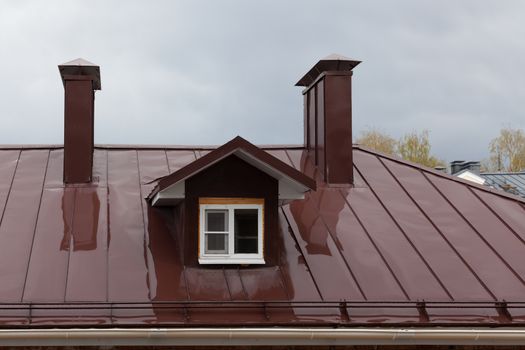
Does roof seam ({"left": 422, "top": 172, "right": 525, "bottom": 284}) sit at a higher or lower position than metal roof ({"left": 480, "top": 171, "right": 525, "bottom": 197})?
lower

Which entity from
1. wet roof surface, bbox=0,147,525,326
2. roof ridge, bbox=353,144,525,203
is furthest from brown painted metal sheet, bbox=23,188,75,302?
roof ridge, bbox=353,144,525,203

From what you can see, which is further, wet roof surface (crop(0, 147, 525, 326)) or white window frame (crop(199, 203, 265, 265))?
white window frame (crop(199, 203, 265, 265))

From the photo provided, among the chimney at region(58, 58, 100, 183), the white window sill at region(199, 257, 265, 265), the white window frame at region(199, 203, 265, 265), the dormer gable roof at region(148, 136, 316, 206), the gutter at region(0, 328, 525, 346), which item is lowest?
→ the gutter at region(0, 328, 525, 346)

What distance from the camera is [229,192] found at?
11070 mm

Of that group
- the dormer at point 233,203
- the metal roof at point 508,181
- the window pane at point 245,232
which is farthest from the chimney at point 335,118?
the metal roof at point 508,181

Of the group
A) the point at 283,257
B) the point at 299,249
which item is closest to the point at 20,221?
the point at 283,257

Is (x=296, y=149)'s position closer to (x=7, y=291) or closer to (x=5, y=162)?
(x=5, y=162)

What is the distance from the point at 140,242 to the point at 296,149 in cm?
469

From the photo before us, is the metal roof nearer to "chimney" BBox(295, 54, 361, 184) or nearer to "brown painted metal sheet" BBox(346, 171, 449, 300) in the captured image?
"chimney" BBox(295, 54, 361, 184)

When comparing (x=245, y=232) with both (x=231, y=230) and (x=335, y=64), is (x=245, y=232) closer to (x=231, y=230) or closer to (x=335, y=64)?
(x=231, y=230)

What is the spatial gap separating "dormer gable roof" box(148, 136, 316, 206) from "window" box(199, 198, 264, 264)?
41 centimetres

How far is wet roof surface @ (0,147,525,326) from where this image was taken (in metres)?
9.95

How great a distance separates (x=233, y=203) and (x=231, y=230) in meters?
0.39

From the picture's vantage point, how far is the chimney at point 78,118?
13203mm
